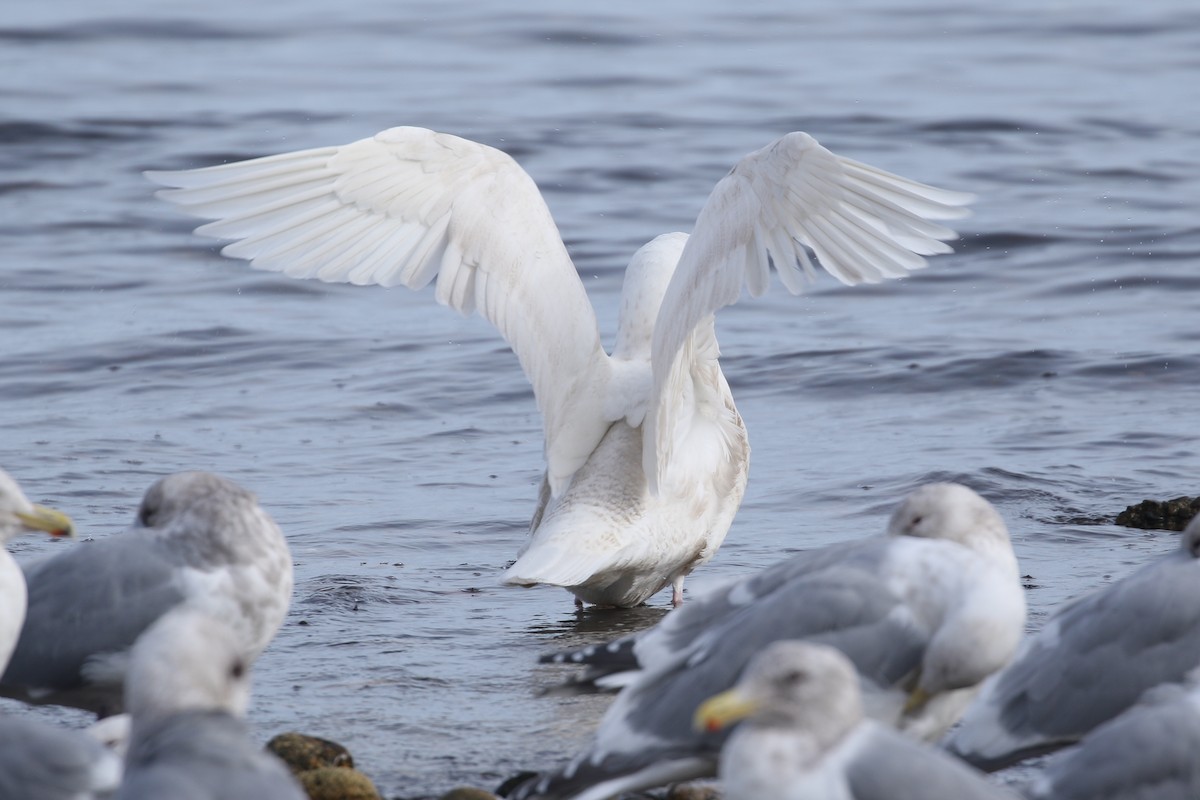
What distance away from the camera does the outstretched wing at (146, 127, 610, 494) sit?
22.6ft

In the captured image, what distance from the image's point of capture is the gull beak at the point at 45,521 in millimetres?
4766

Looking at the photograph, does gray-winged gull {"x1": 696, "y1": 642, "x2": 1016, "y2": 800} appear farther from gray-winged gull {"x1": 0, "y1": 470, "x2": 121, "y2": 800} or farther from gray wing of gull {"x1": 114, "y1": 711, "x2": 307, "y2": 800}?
gray-winged gull {"x1": 0, "y1": 470, "x2": 121, "y2": 800}

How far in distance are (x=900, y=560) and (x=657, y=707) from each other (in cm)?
63

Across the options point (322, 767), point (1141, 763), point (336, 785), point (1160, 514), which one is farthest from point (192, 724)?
point (1160, 514)

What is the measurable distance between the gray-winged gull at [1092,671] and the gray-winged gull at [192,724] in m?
1.69

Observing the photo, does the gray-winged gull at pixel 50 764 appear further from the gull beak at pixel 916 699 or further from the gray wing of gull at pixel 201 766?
the gull beak at pixel 916 699

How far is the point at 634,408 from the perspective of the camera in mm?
7008

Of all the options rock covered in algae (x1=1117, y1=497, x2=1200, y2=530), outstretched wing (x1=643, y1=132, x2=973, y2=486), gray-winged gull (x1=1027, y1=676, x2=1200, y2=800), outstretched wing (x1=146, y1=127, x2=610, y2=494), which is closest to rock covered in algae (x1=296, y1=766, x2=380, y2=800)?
gray-winged gull (x1=1027, y1=676, x2=1200, y2=800)

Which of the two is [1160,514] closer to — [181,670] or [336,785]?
[336,785]

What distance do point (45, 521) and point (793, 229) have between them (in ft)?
9.18

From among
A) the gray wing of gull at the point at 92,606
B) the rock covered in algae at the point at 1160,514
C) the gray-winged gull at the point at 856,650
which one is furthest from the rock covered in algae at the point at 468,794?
the rock covered in algae at the point at 1160,514

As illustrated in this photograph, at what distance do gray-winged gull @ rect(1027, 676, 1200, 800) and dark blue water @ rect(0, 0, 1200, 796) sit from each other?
1.70 metres

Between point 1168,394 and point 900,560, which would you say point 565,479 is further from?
point 1168,394

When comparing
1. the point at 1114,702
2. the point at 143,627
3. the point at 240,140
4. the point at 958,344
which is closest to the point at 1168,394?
the point at 958,344
